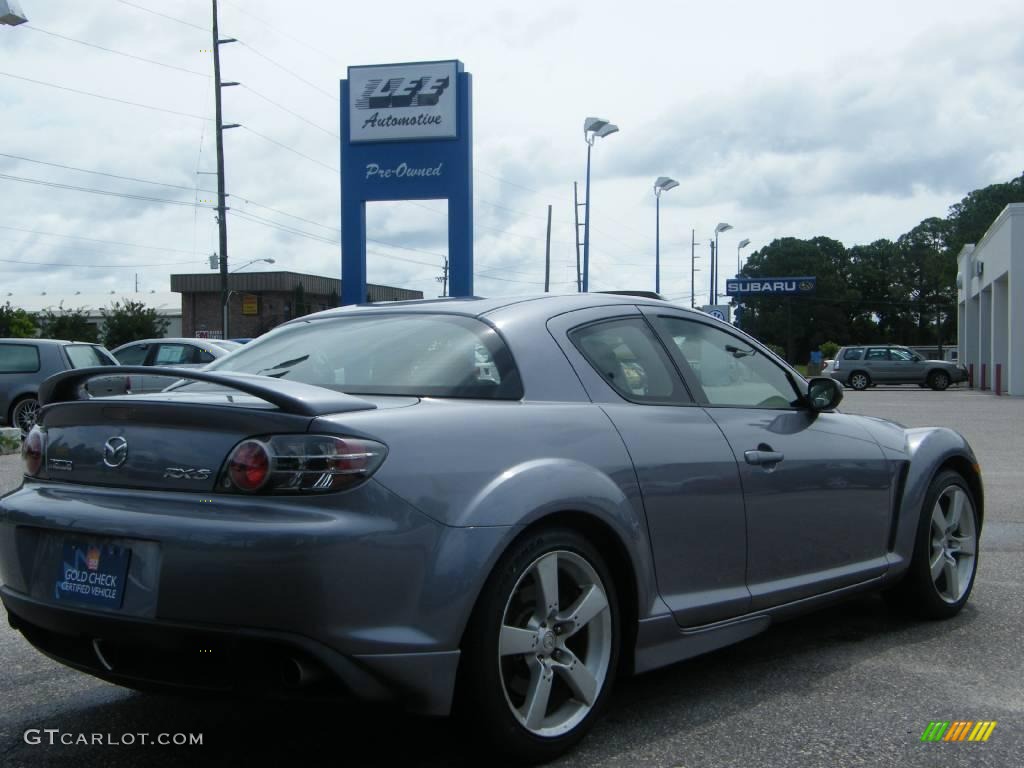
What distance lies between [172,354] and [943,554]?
56.4ft

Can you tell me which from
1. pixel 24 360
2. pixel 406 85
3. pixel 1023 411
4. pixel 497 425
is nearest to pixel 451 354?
pixel 497 425

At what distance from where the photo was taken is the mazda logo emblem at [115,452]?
310 centimetres

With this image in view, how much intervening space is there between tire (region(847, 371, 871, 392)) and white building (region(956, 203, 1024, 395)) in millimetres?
3945

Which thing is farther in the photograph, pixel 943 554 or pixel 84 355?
pixel 84 355

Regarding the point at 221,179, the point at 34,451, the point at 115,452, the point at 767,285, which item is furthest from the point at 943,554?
the point at 767,285

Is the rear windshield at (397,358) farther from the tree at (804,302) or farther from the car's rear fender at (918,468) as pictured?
the tree at (804,302)

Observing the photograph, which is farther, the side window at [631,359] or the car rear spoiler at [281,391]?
the side window at [631,359]

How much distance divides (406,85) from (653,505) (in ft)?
91.8

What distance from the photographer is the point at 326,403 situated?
300 centimetres

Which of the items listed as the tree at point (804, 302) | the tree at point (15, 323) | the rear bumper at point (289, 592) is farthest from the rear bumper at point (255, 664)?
the tree at point (804, 302)

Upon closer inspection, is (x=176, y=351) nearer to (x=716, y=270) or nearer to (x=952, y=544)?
(x=952, y=544)

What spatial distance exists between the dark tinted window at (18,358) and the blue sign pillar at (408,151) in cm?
1260

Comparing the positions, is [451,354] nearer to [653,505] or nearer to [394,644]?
[653,505]

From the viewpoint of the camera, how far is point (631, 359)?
396cm
